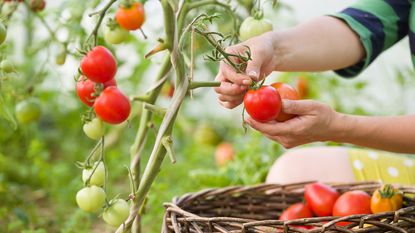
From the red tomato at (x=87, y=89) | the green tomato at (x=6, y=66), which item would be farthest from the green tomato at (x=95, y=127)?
the green tomato at (x=6, y=66)

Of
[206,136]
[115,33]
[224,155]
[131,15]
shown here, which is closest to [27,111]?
[115,33]

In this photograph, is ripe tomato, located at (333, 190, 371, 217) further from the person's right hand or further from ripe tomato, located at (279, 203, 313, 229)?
the person's right hand

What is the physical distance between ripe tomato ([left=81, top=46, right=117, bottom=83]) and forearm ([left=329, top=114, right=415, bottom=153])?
17.4 inches

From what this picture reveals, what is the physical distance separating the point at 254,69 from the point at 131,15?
0.85 ft

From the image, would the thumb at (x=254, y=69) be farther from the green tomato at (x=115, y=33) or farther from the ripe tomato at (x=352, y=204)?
the ripe tomato at (x=352, y=204)

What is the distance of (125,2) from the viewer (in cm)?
103

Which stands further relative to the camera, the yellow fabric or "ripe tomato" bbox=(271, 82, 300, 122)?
the yellow fabric

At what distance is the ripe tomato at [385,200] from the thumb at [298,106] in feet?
0.98

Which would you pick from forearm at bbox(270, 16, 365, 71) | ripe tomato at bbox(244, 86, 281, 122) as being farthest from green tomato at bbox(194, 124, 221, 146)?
ripe tomato at bbox(244, 86, 281, 122)

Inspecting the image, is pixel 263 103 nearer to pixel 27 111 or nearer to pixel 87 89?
pixel 87 89

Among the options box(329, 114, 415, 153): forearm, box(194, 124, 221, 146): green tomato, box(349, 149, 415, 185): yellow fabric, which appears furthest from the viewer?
box(194, 124, 221, 146): green tomato

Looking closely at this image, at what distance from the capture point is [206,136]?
315 centimetres

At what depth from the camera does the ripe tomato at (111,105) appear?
0.98 m

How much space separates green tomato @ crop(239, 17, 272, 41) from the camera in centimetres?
129
